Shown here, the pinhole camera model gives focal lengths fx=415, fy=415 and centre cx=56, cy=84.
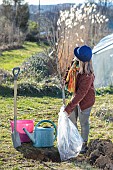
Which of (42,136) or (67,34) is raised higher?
(67,34)

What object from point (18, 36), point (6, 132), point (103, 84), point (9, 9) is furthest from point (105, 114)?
point (9, 9)

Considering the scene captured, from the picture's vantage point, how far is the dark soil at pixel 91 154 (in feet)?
14.5

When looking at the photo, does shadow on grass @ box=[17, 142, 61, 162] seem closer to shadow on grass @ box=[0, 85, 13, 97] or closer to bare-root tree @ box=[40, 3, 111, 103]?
bare-root tree @ box=[40, 3, 111, 103]

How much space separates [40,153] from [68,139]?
387 mm

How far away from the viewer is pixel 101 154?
4574 millimetres

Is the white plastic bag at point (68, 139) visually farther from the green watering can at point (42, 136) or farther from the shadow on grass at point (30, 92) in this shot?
the shadow on grass at point (30, 92)

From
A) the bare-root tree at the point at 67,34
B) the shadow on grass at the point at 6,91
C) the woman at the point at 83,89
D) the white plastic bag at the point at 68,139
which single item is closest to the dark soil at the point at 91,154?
the white plastic bag at the point at 68,139

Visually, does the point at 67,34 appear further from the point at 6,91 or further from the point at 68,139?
the point at 68,139

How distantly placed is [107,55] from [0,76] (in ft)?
9.34

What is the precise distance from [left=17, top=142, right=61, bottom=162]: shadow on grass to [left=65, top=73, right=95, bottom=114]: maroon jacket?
0.54 m

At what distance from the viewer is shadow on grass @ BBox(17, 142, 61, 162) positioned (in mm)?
4809

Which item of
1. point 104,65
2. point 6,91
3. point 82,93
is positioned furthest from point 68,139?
point 104,65

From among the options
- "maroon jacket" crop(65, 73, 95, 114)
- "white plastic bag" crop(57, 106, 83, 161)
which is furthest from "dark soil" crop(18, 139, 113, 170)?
"maroon jacket" crop(65, 73, 95, 114)

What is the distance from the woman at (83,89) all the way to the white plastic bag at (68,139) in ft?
0.46
